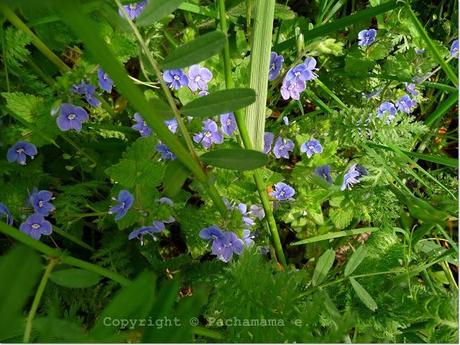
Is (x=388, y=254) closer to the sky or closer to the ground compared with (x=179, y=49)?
closer to the ground

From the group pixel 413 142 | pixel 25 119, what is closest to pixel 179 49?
pixel 25 119

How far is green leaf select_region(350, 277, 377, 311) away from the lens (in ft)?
5.34

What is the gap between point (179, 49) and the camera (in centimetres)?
130

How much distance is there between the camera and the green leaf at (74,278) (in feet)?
4.31

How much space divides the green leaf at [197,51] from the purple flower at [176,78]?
0.54 metres

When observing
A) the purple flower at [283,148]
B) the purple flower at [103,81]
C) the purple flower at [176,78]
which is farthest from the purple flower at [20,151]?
the purple flower at [283,148]

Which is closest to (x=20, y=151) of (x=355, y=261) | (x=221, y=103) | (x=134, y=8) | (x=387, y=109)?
(x=134, y=8)

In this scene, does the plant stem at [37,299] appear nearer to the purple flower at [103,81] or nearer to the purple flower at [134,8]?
the purple flower at [103,81]

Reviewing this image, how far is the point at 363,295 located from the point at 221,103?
2.35 ft

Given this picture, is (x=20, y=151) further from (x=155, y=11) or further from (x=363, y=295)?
(x=363, y=295)

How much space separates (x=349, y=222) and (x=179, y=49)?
1020 millimetres

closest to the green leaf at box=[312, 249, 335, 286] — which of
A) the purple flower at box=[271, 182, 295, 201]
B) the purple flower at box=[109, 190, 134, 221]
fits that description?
the purple flower at box=[271, 182, 295, 201]

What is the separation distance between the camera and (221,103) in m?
1.35

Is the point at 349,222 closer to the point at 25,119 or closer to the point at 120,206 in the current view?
the point at 120,206
